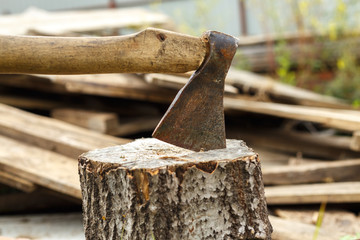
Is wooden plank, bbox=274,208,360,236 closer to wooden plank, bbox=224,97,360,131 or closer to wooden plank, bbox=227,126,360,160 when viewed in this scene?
wooden plank, bbox=224,97,360,131

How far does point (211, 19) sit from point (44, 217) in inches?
239

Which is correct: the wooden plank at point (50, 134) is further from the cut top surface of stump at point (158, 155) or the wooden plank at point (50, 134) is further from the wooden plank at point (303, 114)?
the wooden plank at point (303, 114)

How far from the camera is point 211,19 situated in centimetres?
830

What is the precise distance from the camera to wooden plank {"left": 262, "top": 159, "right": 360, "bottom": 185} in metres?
3.27

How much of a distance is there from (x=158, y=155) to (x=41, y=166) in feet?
3.87

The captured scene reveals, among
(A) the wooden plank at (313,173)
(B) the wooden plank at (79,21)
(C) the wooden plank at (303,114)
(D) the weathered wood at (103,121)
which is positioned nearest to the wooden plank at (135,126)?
(D) the weathered wood at (103,121)

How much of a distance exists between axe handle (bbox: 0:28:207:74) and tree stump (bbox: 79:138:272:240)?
387 mm

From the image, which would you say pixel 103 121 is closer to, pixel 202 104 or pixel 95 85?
pixel 95 85

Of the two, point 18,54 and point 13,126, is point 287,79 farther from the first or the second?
point 18,54

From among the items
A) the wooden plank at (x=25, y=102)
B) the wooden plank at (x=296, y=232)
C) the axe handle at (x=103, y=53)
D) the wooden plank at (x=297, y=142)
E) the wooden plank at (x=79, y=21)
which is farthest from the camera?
the wooden plank at (x=79, y=21)

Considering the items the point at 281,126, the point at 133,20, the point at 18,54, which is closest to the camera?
the point at 18,54

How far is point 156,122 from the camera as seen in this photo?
4.04 m

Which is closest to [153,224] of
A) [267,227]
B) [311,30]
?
[267,227]

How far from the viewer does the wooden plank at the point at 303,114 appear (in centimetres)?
339
